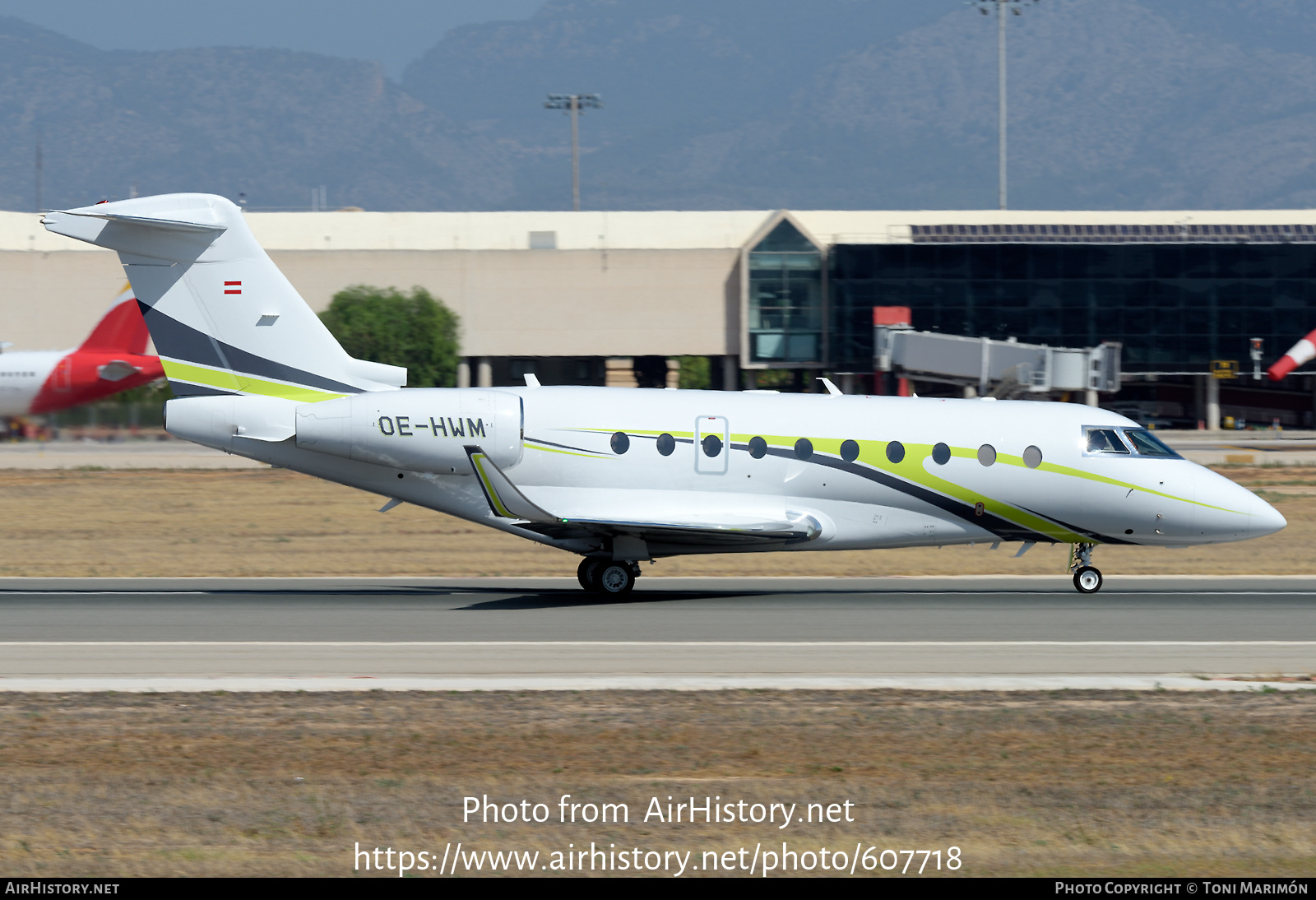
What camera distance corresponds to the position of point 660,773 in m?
11.9

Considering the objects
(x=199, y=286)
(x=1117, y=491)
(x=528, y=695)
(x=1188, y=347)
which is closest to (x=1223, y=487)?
(x=1117, y=491)

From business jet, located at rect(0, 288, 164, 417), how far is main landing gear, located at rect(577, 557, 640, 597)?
45.5 m

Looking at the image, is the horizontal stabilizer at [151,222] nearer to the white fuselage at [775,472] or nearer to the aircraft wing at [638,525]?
the white fuselage at [775,472]

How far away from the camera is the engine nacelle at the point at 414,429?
72.9 ft

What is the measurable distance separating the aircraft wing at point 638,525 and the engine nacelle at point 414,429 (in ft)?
1.13

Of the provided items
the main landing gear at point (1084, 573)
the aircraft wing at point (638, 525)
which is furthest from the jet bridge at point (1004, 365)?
the aircraft wing at point (638, 525)

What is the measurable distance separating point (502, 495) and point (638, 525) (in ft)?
7.09

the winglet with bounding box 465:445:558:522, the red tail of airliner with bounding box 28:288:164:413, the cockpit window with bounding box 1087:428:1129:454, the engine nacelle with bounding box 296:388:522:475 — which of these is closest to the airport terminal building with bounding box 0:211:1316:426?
the red tail of airliner with bounding box 28:288:164:413

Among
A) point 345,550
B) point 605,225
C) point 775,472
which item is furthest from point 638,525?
point 605,225

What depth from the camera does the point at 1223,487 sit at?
2280 cm

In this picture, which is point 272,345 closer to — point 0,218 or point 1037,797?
point 1037,797

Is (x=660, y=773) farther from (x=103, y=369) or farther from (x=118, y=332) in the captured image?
(x=118, y=332)

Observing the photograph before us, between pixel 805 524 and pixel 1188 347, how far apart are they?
84740 millimetres
